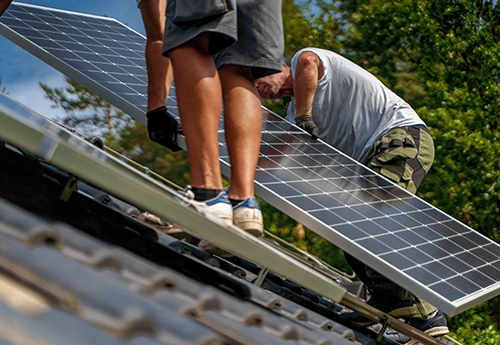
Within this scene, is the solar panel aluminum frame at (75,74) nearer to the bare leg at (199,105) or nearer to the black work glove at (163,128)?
the black work glove at (163,128)

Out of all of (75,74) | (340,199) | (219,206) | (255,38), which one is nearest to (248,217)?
(219,206)

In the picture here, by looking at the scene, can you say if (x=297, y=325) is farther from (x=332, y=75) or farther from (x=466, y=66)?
(x=466, y=66)

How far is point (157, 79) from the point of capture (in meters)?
3.39

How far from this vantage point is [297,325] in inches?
91.7

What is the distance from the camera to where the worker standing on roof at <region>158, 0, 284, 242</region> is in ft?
8.01

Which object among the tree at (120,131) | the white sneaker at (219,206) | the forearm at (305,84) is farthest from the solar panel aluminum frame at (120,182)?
the tree at (120,131)

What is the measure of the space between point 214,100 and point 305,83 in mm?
1978

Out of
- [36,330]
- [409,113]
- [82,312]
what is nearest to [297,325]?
[82,312]

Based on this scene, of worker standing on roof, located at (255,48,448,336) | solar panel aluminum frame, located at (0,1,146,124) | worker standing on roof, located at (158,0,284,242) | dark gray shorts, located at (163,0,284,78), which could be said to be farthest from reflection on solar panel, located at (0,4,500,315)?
dark gray shorts, located at (163,0,284,78)

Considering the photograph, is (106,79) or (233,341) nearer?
(233,341)

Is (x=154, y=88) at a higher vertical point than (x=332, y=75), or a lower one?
lower

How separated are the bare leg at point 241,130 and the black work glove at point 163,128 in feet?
1.95

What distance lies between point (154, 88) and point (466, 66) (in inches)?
358

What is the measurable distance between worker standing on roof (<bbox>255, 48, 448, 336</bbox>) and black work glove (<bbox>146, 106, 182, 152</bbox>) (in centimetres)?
115
